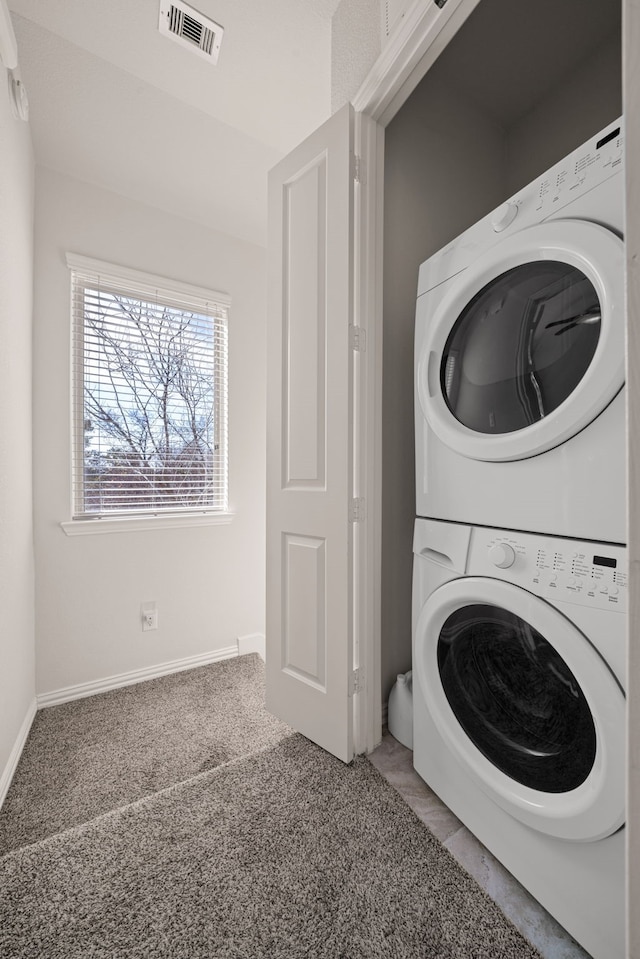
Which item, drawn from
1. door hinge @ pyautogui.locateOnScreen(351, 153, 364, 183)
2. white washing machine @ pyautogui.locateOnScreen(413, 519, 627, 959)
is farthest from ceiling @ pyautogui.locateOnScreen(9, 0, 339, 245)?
white washing machine @ pyautogui.locateOnScreen(413, 519, 627, 959)

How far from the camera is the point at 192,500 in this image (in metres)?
2.59

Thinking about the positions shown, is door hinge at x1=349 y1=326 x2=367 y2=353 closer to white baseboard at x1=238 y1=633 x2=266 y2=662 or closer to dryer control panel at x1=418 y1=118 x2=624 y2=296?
dryer control panel at x1=418 y1=118 x2=624 y2=296

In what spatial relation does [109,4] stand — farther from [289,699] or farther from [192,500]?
[289,699]

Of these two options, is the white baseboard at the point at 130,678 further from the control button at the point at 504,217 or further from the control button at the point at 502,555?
the control button at the point at 504,217

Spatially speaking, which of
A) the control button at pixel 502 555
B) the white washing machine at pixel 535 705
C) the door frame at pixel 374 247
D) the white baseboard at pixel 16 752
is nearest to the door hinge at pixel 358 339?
the door frame at pixel 374 247

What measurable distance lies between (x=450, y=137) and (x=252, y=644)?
9.36 ft

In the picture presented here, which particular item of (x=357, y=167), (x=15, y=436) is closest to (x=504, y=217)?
(x=357, y=167)

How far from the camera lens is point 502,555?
97cm

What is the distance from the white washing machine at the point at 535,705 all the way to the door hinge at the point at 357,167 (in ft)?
3.92

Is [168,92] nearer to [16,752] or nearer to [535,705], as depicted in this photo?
[535,705]

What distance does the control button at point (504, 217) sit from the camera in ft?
3.28

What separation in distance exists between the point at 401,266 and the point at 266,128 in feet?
3.26

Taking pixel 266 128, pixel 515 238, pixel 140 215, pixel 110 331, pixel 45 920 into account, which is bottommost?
pixel 45 920

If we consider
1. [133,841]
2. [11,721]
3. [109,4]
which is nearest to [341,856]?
[133,841]
